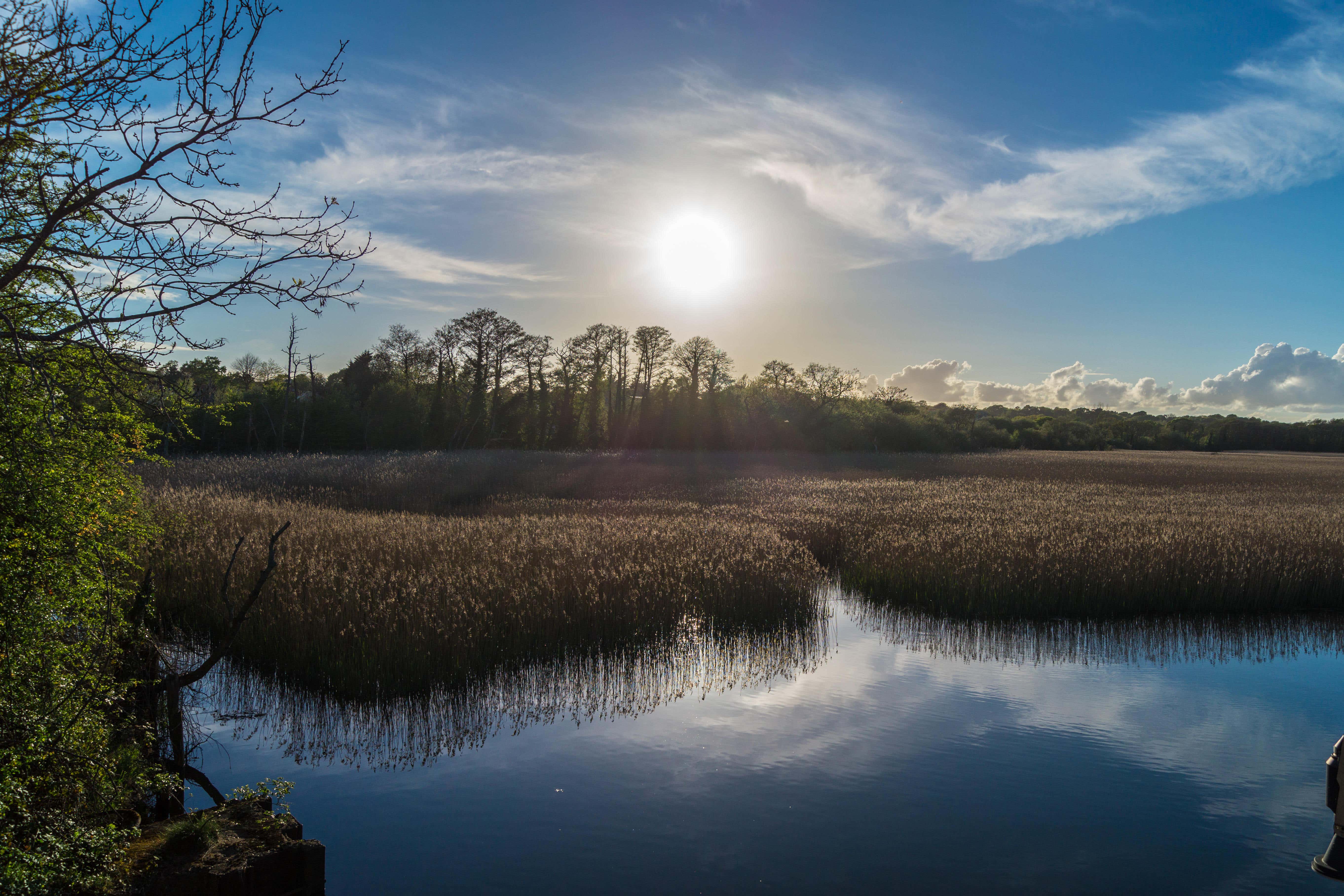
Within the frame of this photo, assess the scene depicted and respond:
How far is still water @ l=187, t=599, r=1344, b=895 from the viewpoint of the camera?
5168 mm

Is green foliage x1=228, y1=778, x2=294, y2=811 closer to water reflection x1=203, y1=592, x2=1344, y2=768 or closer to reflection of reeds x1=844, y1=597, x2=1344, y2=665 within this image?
water reflection x1=203, y1=592, x2=1344, y2=768

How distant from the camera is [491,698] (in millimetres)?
7840

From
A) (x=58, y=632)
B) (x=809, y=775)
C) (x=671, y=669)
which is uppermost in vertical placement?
(x=58, y=632)

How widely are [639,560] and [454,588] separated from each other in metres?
3.39

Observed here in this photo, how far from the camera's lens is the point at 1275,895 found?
5.05 metres

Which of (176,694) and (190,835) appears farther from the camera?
(176,694)

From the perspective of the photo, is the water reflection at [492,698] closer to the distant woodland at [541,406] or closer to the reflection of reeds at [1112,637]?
the reflection of reeds at [1112,637]

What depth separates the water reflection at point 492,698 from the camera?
22.3 feet

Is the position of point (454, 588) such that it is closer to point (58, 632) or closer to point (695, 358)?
point (58, 632)

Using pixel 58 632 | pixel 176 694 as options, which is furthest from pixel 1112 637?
pixel 58 632

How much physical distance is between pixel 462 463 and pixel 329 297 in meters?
26.6

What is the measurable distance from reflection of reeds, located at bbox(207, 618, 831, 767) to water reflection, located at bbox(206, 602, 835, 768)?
0.01 m

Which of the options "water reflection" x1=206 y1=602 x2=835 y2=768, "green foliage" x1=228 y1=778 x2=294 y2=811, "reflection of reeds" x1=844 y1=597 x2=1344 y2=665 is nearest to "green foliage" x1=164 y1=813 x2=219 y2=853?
"green foliage" x1=228 y1=778 x2=294 y2=811

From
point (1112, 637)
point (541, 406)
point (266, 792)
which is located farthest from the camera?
point (541, 406)
